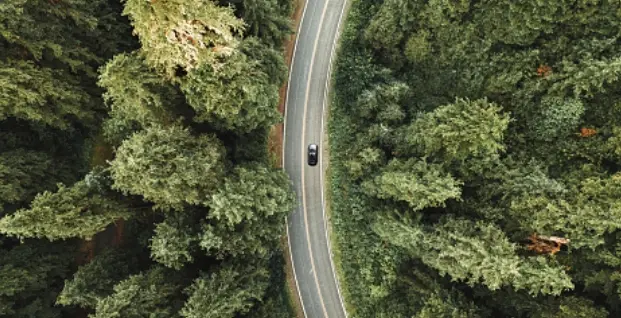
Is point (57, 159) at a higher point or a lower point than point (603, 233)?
higher

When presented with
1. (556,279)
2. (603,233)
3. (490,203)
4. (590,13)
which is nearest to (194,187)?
(490,203)

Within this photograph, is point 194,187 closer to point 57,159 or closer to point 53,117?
point 53,117

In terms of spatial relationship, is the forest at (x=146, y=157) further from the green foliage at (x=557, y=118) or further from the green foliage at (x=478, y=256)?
the green foliage at (x=557, y=118)

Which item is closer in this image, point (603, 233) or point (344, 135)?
point (603, 233)

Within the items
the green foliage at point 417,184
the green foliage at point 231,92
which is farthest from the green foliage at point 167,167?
the green foliage at point 417,184

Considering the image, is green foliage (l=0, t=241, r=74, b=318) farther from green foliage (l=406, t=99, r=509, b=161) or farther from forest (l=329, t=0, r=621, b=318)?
green foliage (l=406, t=99, r=509, b=161)
